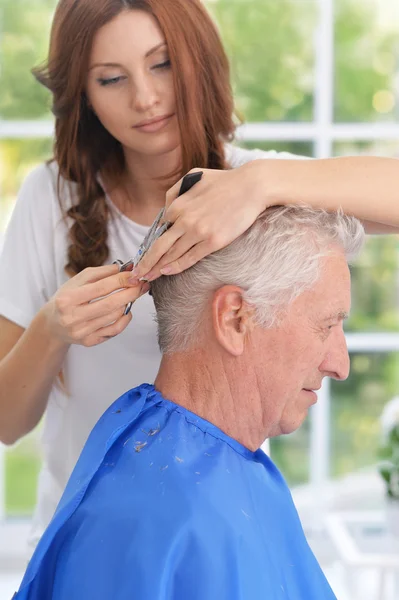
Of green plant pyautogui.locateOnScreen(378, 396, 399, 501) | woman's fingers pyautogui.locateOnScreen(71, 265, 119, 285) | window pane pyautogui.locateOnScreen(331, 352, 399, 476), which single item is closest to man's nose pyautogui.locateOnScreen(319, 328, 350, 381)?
woman's fingers pyautogui.locateOnScreen(71, 265, 119, 285)

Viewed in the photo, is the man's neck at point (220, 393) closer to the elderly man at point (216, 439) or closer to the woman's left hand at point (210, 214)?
the elderly man at point (216, 439)

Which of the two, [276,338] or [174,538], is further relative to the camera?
[276,338]

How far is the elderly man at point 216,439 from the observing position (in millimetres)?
1376

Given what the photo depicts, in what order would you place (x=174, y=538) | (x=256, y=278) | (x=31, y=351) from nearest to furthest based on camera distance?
(x=174, y=538)
(x=256, y=278)
(x=31, y=351)

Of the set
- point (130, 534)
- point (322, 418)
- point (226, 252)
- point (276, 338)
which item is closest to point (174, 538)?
point (130, 534)

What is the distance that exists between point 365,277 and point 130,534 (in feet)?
7.73

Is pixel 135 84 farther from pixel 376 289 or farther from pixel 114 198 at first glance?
pixel 376 289

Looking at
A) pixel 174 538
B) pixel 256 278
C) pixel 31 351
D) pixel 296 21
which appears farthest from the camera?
pixel 296 21

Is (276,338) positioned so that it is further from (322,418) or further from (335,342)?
(322,418)

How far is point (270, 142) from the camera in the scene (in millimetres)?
3498

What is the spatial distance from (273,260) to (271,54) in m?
2.17

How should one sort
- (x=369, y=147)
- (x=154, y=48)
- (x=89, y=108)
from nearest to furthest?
(x=154, y=48), (x=89, y=108), (x=369, y=147)

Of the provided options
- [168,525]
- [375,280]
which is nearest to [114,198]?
Answer: [168,525]

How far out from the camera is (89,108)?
1.93m
